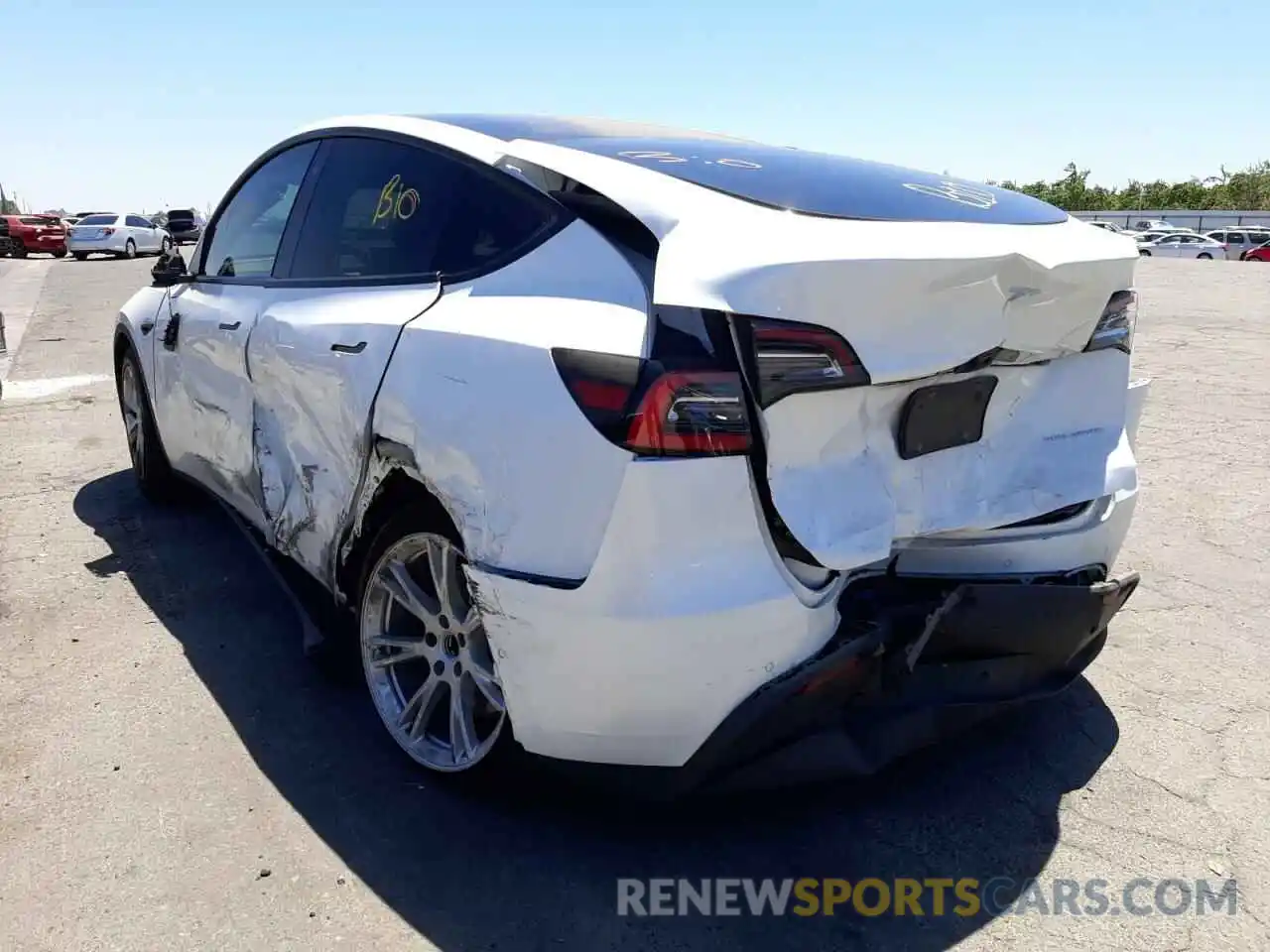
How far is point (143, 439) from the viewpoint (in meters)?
5.00

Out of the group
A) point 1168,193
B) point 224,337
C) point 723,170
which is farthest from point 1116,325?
point 1168,193

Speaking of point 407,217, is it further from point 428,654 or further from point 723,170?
point 428,654

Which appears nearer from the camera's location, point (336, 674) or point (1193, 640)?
point (336, 674)

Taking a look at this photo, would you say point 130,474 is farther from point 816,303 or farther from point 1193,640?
point 1193,640

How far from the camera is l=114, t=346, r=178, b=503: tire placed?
4.91 meters

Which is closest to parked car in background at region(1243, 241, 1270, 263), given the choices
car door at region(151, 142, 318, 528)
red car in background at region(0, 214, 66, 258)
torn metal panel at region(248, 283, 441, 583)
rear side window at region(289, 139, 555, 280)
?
car door at region(151, 142, 318, 528)

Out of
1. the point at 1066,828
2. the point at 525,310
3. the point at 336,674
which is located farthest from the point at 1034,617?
the point at 336,674

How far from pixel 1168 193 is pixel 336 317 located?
81.8m

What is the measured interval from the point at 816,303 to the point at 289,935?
1.77 meters

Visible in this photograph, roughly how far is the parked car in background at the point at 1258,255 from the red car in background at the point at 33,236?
42.1 meters

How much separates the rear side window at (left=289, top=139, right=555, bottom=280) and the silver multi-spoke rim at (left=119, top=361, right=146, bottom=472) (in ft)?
6.90

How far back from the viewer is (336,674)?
3.24 meters

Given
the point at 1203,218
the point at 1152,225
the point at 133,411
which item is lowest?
the point at 133,411

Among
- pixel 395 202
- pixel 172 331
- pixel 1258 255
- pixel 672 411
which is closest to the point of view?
pixel 672 411
